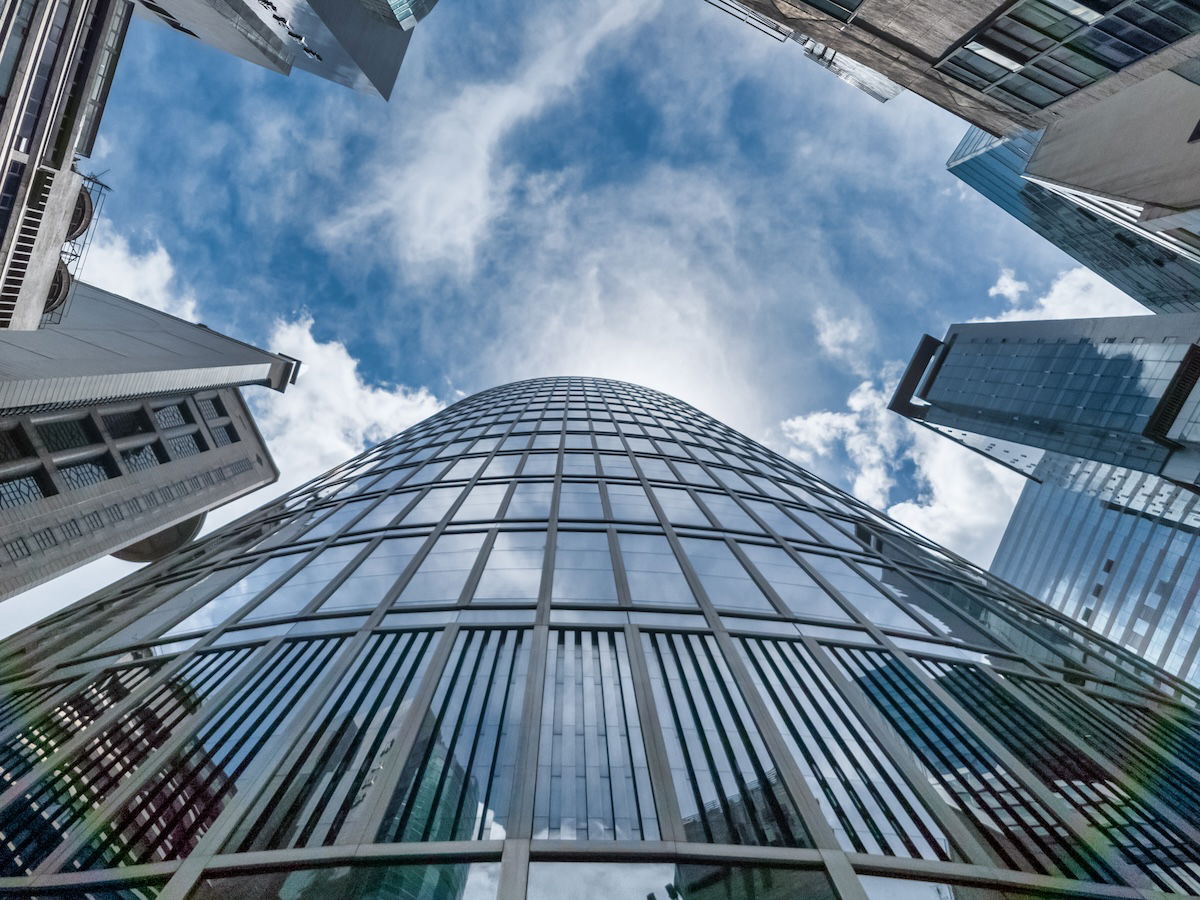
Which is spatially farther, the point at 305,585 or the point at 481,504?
the point at 481,504

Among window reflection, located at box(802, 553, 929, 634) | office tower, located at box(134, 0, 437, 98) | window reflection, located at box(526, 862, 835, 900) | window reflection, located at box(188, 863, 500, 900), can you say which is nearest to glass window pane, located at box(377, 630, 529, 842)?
window reflection, located at box(188, 863, 500, 900)

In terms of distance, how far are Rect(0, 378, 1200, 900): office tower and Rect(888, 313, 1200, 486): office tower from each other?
51.4 metres

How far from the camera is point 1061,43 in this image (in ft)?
50.5

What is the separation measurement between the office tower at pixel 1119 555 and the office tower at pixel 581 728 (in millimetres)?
58717

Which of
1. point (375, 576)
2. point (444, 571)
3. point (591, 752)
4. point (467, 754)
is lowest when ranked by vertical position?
point (375, 576)

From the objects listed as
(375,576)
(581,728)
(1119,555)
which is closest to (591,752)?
(581,728)

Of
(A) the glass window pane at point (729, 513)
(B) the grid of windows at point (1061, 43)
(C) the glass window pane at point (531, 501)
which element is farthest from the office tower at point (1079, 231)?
(C) the glass window pane at point (531, 501)

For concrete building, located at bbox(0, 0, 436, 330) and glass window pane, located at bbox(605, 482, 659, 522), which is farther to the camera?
glass window pane, located at bbox(605, 482, 659, 522)

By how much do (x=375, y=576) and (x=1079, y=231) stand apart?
3830 inches

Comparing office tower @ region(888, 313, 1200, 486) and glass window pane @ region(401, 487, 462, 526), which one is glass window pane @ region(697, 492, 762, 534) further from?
office tower @ region(888, 313, 1200, 486)

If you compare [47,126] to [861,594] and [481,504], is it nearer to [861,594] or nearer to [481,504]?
[481,504]

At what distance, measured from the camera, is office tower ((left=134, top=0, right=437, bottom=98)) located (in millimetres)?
30641

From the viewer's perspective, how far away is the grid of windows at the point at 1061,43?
45.2ft

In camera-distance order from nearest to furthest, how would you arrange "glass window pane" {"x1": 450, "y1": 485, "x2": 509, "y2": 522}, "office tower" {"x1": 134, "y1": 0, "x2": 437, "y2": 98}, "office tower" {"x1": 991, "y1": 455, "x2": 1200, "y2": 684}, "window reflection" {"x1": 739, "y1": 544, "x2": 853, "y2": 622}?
1. "window reflection" {"x1": 739, "y1": 544, "x2": 853, "y2": 622}
2. "glass window pane" {"x1": 450, "y1": 485, "x2": 509, "y2": 522}
3. "office tower" {"x1": 134, "y1": 0, "x2": 437, "y2": 98}
4. "office tower" {"x1": 991, "y1": 455, "x2": 1200, "y2": 684}
